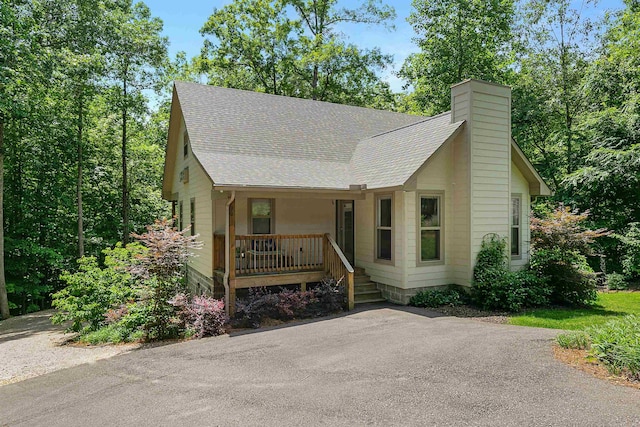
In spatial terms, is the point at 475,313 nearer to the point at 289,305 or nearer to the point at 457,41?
the point at 289,305

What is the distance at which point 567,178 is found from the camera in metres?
15.9

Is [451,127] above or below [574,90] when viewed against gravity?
below

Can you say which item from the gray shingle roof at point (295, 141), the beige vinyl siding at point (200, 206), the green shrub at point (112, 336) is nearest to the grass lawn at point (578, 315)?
the gray shingle roof at point (295, 141)

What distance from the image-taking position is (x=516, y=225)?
11.1 metres

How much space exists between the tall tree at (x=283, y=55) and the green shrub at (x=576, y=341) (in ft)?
75.3

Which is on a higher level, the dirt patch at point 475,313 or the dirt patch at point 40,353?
the dirt patch at point 475,313

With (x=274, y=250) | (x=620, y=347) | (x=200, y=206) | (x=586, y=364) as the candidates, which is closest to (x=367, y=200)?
(x=274, y=250)

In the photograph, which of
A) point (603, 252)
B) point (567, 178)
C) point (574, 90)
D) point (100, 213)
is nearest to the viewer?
point (603, 252)

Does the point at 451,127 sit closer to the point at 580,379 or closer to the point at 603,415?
the point at 580,379

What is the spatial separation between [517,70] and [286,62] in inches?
597

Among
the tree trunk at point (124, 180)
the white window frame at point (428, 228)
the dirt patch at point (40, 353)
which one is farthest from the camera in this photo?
the tree trunk at point (124, 180)

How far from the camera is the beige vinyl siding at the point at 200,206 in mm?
10602

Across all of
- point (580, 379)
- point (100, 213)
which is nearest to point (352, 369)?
point (580, 379)

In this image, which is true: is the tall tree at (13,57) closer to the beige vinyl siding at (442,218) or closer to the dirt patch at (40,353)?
the dirt patch at (40,353)
